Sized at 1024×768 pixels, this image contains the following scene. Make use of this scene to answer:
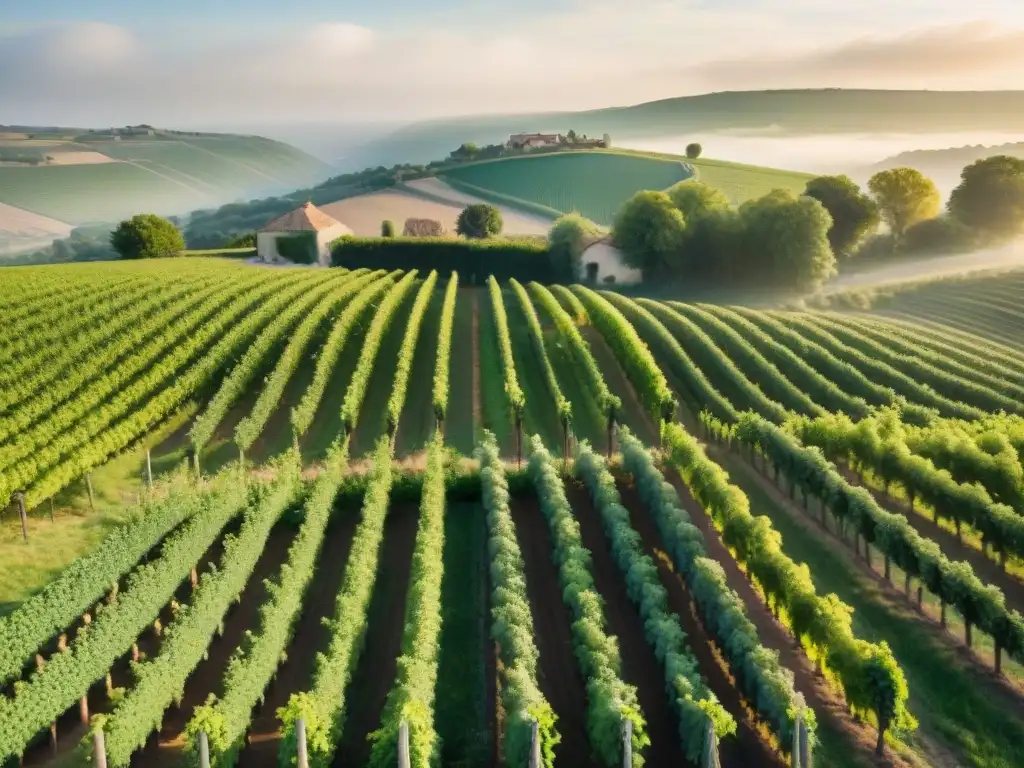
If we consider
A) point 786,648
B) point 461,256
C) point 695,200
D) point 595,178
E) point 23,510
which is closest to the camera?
point 786,648

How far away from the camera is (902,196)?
75.1m

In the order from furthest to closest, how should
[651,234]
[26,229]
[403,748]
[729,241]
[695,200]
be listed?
[26,229]
[695,200]
[729,241]
[651,234]
[403,748]

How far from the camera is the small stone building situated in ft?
225

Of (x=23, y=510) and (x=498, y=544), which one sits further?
(x=23, y=510)

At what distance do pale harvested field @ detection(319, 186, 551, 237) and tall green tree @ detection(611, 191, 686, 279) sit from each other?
36441 millimetres

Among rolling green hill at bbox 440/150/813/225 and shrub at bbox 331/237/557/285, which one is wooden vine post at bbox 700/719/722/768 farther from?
rolling green hill at bbox 440/150/813/225

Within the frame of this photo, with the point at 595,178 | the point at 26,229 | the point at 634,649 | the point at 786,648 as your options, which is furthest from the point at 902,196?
the point at 26,229

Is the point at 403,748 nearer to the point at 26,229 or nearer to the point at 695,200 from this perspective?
the point at 695,200

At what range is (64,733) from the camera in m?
16.6

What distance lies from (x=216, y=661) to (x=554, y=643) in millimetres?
7382

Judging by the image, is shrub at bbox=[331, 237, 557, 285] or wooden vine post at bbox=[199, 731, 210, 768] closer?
wooden vine post at bbox=[199, 731, 210, 768]

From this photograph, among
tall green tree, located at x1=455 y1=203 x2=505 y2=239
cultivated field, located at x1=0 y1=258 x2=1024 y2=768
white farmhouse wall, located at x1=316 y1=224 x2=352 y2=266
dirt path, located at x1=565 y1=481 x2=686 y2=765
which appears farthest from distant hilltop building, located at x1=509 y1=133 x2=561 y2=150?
dirt path, located at x1=565 y1=481 x2=686 y2=765

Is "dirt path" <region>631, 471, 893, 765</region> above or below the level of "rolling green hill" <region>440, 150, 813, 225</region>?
below

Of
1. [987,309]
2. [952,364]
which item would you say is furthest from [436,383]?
[987,309]
